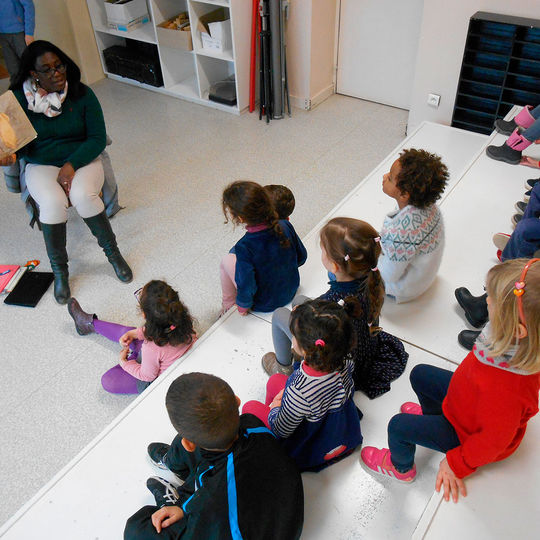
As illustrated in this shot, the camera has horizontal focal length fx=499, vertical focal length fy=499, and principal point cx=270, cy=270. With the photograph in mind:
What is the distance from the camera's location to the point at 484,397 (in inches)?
45.1

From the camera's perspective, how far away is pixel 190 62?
4.32m

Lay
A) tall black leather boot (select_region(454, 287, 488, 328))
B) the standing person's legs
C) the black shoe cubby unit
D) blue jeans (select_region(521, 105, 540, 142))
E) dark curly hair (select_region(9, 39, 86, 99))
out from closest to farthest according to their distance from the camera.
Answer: tall black leather boot (select_region(454, 287, 488, 328))
the standing person's legs
dark curly hair (select_region(9, 39, 86, 99))
blue jeans (select_region(521, 105, 540, 142))
the black shoe cubby unit

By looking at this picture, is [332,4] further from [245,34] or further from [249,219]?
[249,219]

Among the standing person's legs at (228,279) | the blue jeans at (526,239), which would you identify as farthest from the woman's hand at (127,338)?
the blue jeans at (526,239)

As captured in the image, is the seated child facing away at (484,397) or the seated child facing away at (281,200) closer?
the seated child facing away at (484,397)

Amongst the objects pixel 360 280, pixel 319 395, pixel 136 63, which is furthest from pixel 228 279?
pixel 136 63

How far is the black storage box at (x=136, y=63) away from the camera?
13.7 ft

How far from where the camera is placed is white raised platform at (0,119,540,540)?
1334 mm

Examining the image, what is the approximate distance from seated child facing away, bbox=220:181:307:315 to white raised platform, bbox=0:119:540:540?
106 mm

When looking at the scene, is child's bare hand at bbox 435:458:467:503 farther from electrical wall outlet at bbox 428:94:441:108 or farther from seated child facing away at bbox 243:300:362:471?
electrical wall outlet at bbox 428:94:441:108

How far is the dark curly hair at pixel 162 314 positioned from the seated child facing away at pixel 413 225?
0.78 m

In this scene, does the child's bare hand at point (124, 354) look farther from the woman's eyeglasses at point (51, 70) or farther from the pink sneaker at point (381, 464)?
the woman's eyeglasses at point (51, 70)

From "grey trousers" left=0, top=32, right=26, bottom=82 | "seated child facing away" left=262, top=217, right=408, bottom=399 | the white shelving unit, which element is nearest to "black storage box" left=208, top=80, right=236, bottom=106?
the white shelving unit

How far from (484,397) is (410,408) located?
1.56 feet
